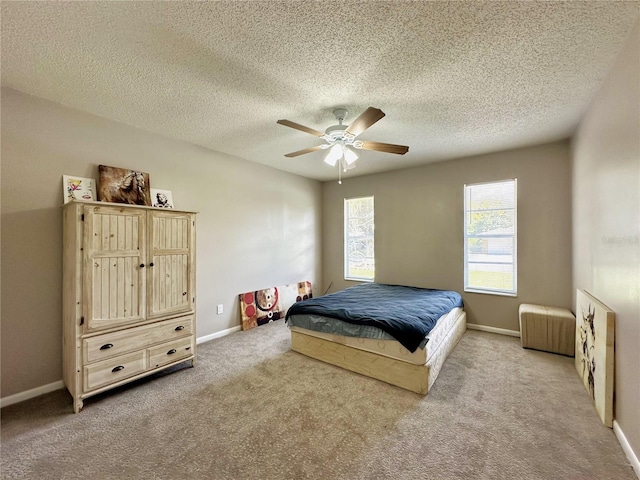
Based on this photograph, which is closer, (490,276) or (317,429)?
(317,429)

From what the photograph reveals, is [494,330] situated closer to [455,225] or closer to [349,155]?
[455,225]

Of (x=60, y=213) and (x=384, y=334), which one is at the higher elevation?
(x=60, y=213)

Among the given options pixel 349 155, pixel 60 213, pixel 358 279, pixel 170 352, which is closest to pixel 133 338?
pixel 170 352

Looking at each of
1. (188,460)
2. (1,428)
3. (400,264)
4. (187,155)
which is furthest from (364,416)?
(187,155)

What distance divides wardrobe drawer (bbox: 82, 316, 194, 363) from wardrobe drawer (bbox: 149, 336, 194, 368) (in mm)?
60

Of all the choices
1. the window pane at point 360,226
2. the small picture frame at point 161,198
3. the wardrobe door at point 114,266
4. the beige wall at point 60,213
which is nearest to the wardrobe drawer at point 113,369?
the wardrobe door at point 114,266

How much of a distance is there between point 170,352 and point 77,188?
6.09 feet

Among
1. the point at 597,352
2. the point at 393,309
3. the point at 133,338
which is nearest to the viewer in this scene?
the point at 597,352

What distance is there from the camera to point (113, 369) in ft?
7.50

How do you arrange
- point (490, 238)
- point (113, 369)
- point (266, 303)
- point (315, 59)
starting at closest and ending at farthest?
1. point (315, 59)
2. point (113, 369)
3. point (490, 238)
4. point (266, 303)

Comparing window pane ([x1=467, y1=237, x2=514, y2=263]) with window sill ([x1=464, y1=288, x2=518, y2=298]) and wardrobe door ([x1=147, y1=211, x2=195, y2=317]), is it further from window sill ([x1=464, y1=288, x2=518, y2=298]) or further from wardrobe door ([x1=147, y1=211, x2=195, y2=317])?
wardrobe door ([x1=147, y1=211, x2=195, y2=317])

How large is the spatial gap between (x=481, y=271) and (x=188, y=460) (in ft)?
13.8

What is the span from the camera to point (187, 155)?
11.3ft

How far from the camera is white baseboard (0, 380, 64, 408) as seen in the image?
2176mm
